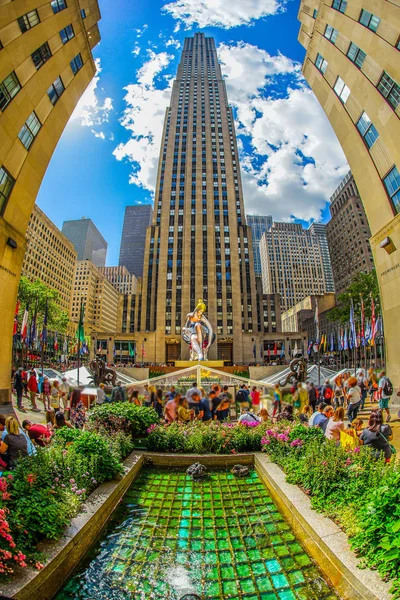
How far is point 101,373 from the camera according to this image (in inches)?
732

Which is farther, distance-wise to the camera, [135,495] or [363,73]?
[363,73]

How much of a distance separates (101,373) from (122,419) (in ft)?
27.8

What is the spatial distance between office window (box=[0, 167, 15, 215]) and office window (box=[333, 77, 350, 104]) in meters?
24.9

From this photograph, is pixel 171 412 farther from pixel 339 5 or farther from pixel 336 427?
pixel 339 5

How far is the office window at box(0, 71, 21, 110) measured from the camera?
16.7 m

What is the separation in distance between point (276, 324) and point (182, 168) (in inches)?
2014

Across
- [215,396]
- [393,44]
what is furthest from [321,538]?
[393,44]

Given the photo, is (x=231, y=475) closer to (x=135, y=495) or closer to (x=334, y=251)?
(x=135, y=495)

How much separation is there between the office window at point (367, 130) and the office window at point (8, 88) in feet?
74.8

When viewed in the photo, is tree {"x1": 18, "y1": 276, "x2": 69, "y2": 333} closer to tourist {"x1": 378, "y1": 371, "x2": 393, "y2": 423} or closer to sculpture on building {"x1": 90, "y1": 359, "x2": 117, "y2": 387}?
sculpture on building {"x1": 90, "y1": 359, "x2": 117, "y2": 387}

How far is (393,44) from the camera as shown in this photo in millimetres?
18328

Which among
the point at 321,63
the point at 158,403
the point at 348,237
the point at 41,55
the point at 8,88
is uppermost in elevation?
the point at 348,237

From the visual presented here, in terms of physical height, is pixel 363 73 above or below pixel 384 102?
above

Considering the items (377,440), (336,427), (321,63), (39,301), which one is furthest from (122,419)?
(39,301)
